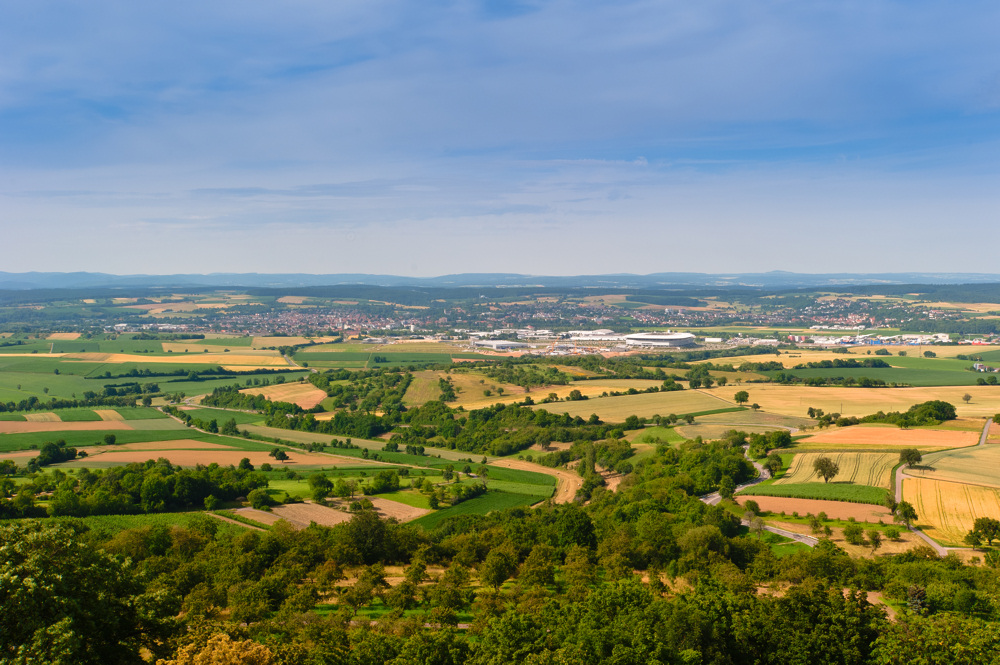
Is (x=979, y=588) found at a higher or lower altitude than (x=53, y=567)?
lower

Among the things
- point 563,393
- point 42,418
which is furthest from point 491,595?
point 42,418

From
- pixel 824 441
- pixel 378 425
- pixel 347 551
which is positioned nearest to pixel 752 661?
pixel 347 551

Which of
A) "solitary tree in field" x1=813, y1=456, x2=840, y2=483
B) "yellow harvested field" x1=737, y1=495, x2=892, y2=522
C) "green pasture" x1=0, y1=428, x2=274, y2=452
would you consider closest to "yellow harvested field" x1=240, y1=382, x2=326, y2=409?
"green pasture" x1=0, y1=428, x2=274, y2=452

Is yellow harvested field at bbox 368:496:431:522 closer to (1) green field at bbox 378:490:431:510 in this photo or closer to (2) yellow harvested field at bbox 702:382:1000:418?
(1) green field at bbox 378:490:431:510

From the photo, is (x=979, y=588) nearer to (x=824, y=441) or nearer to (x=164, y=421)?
(x=824, y=441)

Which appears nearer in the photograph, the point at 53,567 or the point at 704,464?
the point at 53,567

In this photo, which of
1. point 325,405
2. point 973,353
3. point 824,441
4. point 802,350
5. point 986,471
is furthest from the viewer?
point 802,350
